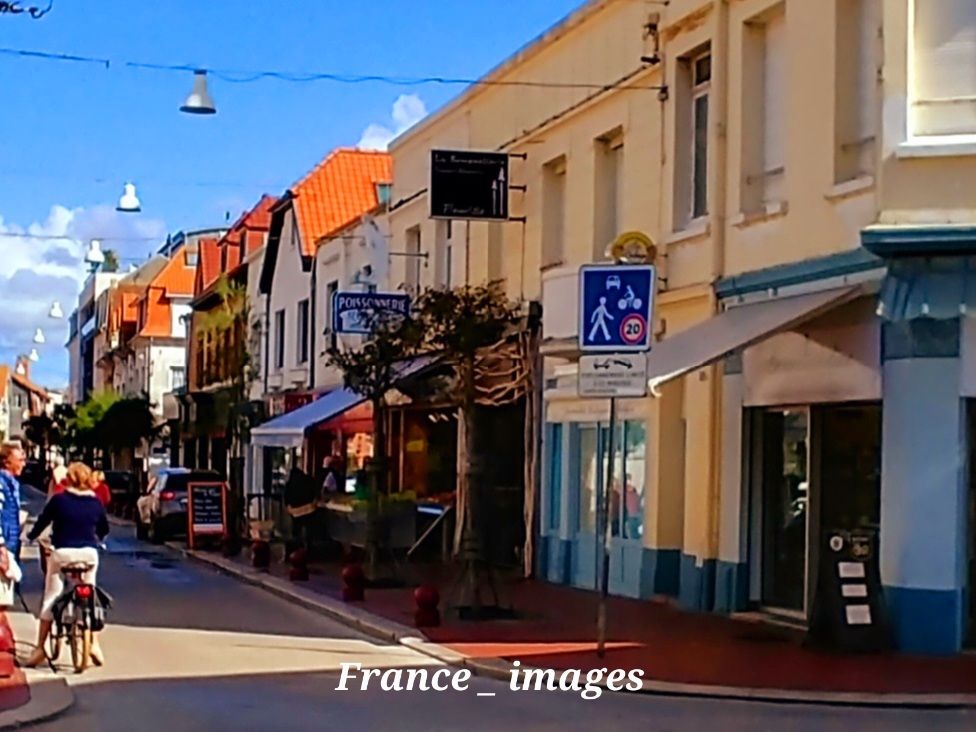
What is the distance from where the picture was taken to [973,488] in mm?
15570

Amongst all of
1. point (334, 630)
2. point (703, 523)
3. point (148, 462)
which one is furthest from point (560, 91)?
point (148, 462)

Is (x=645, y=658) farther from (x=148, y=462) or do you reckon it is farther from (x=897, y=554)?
(x=148, y=462)

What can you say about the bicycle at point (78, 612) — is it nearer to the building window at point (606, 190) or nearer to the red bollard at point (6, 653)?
the red bollard at point (6, 653)

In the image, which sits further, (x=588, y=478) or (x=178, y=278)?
(x=178, y=278)

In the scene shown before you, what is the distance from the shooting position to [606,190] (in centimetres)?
2327

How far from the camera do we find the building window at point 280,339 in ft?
146

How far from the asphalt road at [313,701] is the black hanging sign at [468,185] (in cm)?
842

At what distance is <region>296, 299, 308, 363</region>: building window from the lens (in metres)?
41.8

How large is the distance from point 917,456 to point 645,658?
3.07 meters

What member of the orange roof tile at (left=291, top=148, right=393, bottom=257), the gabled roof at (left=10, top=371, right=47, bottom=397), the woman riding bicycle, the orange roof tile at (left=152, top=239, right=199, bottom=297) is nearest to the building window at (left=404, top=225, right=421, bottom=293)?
the orange roof tile at (left=291, top=148, right=393, bottom=257)

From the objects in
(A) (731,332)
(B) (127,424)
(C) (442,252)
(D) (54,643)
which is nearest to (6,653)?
(D) (54,643)

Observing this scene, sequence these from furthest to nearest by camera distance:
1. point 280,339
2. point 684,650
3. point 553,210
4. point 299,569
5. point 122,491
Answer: point 122,491
point 280,339
point 553,210
point 299,569
point 684,650

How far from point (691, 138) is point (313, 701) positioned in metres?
9.99

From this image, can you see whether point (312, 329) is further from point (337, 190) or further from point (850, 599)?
point (850, 599)
